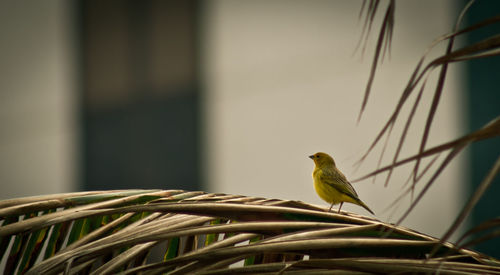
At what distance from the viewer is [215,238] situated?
455mm

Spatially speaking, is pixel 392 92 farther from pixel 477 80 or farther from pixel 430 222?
pixel 430 222

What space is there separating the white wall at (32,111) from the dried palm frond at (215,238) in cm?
215

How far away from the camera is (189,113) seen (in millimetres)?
2645

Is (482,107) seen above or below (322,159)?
above

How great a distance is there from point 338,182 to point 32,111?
1.99 metres

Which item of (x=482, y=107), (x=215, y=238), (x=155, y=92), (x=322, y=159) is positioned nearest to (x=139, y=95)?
(x=155, y=92)

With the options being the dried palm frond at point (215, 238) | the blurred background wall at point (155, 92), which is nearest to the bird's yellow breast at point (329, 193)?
the dried palm frond at point (215, 238)

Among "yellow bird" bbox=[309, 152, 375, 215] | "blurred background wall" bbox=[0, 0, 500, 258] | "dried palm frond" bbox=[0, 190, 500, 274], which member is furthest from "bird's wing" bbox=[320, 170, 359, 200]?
"blurred background wall" bbox=[0, 0, 500, 258]

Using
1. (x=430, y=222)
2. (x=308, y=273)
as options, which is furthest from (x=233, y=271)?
(x=430, y=222)

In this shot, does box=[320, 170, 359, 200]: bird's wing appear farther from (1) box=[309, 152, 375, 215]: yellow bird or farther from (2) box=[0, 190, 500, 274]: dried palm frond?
(2) box=[0, 190, 500, 274]: dried palm frond

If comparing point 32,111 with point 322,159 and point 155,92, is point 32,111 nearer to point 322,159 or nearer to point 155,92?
point 155,92

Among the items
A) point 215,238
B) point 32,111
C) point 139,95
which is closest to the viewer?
point 215,238

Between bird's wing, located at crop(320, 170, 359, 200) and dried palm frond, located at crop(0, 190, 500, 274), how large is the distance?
1.24 feet

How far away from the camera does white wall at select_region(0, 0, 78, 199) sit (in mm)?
2533
